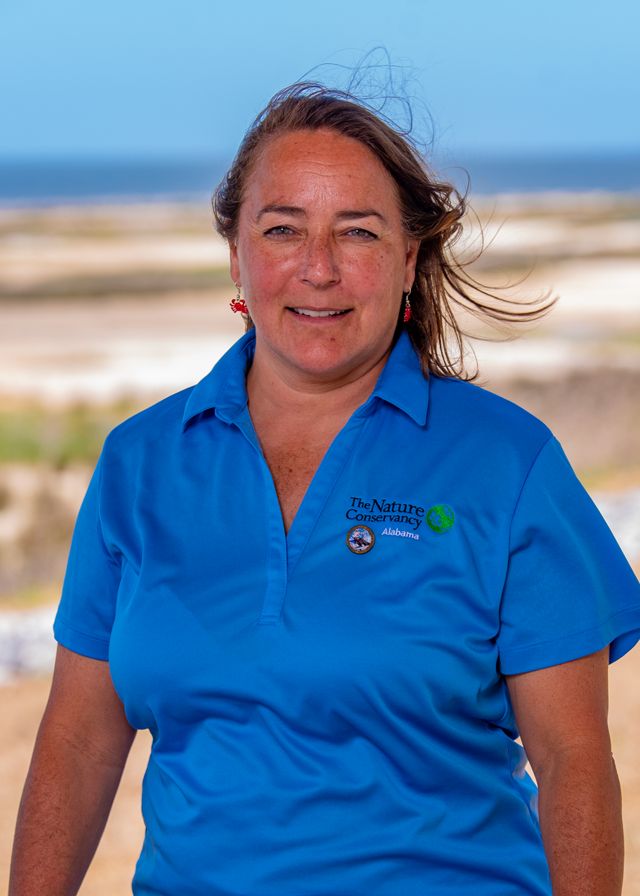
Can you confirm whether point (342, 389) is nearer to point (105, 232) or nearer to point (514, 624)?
point (514, 624)

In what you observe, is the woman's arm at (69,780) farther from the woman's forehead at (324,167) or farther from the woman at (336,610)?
the woman's forehead at (324,167)

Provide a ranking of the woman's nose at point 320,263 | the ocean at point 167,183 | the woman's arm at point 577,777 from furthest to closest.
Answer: the ocean at point 167,183 < the woman's nose at point 320,263 < the woman's arm at point 577,777

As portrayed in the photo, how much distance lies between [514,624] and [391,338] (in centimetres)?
54

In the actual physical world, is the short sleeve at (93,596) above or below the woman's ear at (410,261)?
below

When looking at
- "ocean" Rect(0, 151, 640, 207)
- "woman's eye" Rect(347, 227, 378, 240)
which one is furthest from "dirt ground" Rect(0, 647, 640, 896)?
"ocean" Rect(0, 151, 640, 207)

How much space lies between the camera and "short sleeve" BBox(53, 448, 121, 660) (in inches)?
80.5

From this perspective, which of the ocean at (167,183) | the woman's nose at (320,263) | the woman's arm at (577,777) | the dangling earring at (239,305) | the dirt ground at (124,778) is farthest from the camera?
the ocean at (167,183)

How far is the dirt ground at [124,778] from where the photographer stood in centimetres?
332

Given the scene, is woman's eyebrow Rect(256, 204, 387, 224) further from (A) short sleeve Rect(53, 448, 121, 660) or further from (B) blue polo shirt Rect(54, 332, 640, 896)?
(A) short sleeve Rect(53, 448, 121, 660)

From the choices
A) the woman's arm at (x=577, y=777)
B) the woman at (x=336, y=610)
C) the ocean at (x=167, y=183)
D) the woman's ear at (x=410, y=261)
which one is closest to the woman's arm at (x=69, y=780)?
the woman at (x=336, y=610)

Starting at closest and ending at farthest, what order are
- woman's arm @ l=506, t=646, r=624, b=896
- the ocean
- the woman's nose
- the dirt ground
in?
Answer: woman's arm @ l=506, t=646, r=624, b=896, the woman's nose, the dirt ground, the ocean

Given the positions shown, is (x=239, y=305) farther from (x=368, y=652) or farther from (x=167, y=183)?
(x=167, y=183)

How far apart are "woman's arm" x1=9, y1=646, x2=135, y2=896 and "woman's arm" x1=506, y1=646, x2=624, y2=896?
0.69 m

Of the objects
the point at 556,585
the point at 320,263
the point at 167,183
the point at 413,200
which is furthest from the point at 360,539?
the point at 167,183
